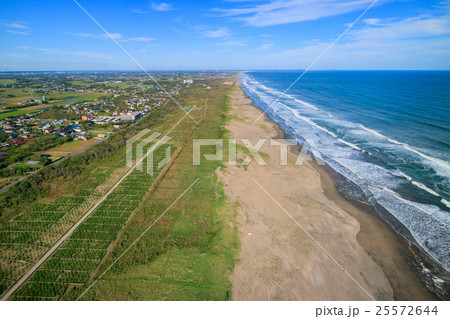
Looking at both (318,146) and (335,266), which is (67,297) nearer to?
(335,266)

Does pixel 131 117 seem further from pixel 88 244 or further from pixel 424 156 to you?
pixel 424 156

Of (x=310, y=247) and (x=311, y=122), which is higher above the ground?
(x=311, y=122)

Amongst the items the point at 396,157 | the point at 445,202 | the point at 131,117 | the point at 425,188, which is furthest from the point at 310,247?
the point at 131,117

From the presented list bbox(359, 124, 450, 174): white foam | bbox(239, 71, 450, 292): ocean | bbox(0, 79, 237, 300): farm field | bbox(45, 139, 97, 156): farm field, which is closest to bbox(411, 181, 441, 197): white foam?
bbox(239, 71, 450, 292): ocean

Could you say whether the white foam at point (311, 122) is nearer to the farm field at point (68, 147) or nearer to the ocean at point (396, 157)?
the ocean at point (396, 157)

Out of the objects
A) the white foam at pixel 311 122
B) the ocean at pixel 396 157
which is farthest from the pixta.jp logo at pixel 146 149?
the white foam at pixel 311 122

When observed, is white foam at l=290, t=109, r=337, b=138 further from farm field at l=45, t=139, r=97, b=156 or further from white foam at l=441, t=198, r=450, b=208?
farm field at l=45, t=139, r=97, b=156
